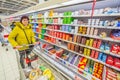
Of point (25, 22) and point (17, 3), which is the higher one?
point (17, 3)

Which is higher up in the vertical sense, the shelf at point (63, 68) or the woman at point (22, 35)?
the woman at point (22, 35)

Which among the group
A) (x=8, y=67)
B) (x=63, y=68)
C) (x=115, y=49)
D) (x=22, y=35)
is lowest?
(x=8, y=67)

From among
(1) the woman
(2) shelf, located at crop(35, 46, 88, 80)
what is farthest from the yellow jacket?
(2) shelf, located at crop(35, 46, 88, 80)

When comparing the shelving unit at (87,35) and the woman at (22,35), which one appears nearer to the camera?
the shelving unit at (87,35)

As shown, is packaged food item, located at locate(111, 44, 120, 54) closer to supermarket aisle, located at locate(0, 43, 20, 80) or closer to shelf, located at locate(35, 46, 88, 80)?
shelf, located at locate(35, 46, 88, 80)

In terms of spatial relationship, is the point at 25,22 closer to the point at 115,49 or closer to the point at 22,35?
the point at 22,35

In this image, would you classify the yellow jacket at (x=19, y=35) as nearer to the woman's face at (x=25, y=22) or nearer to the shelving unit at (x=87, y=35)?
the woman's face at (x=25, y=22)

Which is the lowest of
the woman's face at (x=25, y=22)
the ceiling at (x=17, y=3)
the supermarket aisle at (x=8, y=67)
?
the supermarket aisle at (x=8, y=67)

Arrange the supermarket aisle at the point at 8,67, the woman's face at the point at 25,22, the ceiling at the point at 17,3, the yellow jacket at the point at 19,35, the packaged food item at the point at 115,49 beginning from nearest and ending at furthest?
the packaged food item at the point at 115,49 < the yellow jacket at the point at 19,35 < the woman's face at the point at 25,22 < the supermarket aisle at the point at 8,67 < the ceiling at the point at 17,3

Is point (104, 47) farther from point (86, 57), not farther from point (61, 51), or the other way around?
point (61, 51)

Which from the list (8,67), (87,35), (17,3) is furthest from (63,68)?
(17,3)

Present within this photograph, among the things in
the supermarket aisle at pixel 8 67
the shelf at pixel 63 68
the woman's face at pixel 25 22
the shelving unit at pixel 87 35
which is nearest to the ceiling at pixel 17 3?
the supermarket aisle at pixel 8 67

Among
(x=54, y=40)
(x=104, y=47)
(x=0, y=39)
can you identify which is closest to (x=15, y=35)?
(x=54, y=40)

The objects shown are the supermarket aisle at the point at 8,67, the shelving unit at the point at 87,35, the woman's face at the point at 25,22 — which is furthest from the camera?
the supermarket aisle at the point at 8,67
